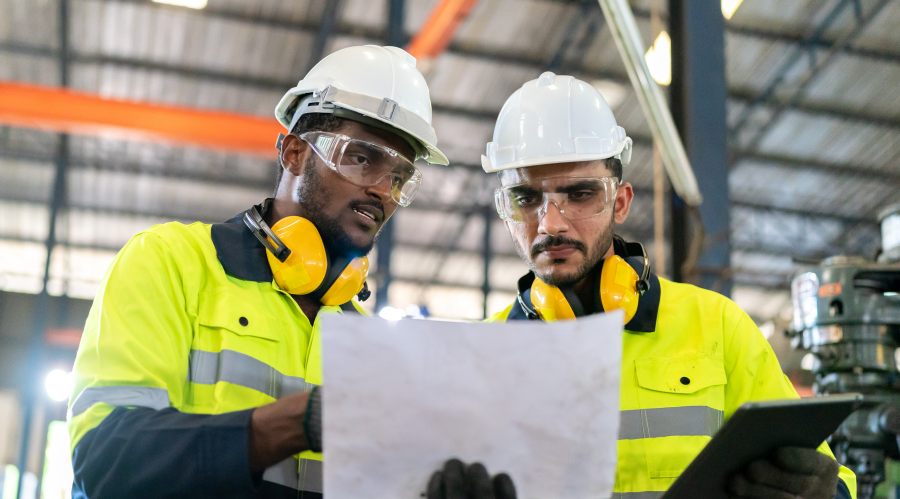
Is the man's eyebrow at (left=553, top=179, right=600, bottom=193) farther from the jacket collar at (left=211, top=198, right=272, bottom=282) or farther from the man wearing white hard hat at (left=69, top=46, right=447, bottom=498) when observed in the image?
the jacket collar at (left=211, top=198, right=272, bottom=282)

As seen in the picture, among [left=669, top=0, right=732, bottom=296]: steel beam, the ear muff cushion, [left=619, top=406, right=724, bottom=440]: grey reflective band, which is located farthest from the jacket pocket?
[left=669, top=0, right=732, bottom=296]: steel beam

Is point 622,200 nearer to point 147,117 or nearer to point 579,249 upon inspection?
point 579,249

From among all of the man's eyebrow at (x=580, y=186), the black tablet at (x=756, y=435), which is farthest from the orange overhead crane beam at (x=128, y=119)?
the black tablet at (x=756, y=435)

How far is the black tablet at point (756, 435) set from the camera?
1.75 m

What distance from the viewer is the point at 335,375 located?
5.07 ft

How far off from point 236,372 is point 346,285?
18.8 inches

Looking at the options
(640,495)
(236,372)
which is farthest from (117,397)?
(640,495)

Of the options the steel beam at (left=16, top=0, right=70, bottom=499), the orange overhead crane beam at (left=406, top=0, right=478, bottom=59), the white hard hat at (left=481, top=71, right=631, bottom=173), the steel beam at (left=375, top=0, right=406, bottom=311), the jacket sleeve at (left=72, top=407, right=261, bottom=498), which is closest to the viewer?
the jacket sleeve at (left=72, top=407, right=261, bottom=498)

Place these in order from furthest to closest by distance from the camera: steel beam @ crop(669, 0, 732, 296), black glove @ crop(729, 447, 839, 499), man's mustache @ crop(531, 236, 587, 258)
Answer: steel beam @ crop(669, 0, 732, 296), man's mustache @ crop(531, 236, 587, 258), black glove @ crop(729, 447, 839, 499)

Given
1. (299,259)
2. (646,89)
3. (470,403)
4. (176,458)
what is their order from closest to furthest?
(470,403) < (176,458) < (299,259) < (646,89)

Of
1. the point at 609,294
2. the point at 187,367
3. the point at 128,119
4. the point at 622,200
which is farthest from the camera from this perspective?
the point at 128,119

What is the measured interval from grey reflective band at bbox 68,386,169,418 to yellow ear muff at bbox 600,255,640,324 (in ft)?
4.30

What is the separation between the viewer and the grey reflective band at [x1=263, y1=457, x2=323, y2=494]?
2199mm

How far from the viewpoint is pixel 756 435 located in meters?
1.81
